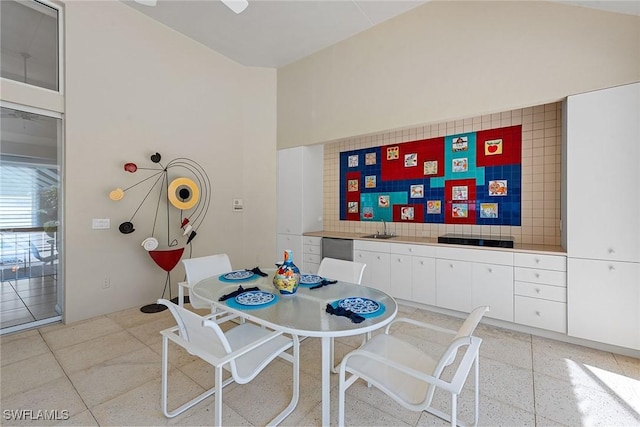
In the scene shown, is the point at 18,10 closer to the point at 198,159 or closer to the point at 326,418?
the point at 198,159

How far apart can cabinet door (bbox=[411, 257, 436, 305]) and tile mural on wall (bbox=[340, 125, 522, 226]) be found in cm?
79

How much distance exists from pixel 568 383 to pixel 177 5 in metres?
5.35

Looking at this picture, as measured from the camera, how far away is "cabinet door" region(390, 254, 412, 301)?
3496mm

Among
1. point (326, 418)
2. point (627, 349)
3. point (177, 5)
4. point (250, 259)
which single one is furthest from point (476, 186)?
point (177, 5)

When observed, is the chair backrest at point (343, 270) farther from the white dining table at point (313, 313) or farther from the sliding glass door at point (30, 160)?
the sliding glass door at point (30, 160)

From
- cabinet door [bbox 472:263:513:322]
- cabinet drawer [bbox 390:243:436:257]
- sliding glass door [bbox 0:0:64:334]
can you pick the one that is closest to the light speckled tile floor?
cabinet door [bbox 472:263:513:322]

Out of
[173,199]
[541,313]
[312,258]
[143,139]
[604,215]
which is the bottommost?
[541,313]

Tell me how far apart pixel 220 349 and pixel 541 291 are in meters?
2.93

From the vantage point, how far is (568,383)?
2047 mm

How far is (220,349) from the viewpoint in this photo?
140 centimetres

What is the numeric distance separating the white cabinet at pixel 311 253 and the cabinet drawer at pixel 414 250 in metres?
1.19

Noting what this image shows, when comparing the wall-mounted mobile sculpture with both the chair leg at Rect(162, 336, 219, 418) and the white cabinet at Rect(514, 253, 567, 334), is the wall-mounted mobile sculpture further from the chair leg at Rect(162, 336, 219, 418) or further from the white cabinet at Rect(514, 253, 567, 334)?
the white cabinet at Rect(514, 253, 567, 334)

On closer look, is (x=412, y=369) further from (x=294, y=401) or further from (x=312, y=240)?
(x=312, y=240)

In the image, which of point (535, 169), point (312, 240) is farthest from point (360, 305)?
point (535, 169)
